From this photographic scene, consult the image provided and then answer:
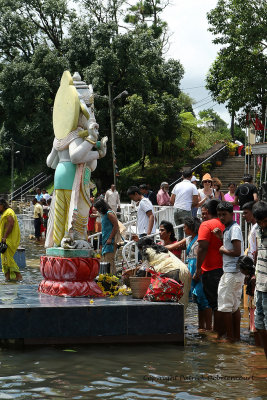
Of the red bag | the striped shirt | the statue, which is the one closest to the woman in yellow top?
the statue

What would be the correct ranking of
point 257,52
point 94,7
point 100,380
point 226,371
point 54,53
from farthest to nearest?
point 94,7 < point 54,53 < point 257,52 < point 226,371 < point 100,380

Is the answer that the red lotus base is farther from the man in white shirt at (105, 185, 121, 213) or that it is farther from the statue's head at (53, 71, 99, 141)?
the man in white shirt at (105, 185, 121, 213)

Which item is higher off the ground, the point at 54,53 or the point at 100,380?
the point at 54,53

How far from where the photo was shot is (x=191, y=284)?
934 centimetres

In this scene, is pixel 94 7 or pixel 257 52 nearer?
pixel 257 52

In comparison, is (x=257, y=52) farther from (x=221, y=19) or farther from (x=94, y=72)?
(x=94, y=72)

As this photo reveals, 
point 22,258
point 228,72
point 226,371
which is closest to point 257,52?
point 228,72

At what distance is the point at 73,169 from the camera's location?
33.6 ft

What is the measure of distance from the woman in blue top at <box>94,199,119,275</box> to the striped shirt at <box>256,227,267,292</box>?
17.0 feet

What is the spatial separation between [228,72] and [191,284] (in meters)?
17.9

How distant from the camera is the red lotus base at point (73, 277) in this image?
31.2ft

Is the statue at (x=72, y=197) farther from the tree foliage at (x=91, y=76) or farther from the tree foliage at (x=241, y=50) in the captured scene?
the tree foliage at (x=91, y=76)

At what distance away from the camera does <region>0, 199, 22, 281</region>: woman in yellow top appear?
13.3 meters

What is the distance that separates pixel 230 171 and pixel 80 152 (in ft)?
84.9
